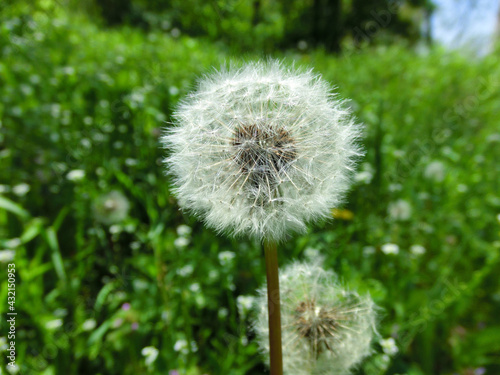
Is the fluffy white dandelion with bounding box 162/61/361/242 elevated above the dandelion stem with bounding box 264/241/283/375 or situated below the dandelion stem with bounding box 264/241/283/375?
above

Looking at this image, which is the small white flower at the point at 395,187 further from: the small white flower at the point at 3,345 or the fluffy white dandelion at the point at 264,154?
the small white flower at the point at 3,345

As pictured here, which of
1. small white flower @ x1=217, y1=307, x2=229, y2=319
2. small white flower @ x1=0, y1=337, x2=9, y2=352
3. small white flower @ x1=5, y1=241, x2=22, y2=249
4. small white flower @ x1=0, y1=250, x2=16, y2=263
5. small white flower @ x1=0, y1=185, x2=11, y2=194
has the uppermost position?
small white flower @ x1=0, y1=185, x2=11, y2=194

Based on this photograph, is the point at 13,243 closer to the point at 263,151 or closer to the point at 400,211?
the point at 263,151

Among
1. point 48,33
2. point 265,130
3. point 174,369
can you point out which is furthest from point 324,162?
point 48,33

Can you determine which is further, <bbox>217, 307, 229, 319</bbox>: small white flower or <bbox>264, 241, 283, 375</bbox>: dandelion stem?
<bbox>217, 307, 229, 319</bbox>: small white flower

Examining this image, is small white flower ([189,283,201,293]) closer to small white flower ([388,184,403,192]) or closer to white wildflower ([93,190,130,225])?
white wildflower ([93,190,130,225])

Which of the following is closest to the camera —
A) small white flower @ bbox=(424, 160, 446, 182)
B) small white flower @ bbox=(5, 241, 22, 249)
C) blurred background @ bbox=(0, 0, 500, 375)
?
blurred background @ bbox=(0, 0, 500, 375)

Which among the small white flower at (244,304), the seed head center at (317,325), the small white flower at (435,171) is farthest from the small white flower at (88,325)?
the small white flower at (435,171)

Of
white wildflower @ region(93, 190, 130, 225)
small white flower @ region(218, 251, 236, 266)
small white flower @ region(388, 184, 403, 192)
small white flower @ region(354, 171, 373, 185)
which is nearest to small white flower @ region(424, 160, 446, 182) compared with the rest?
small white flower @ region(388, 184, 403, 192)
